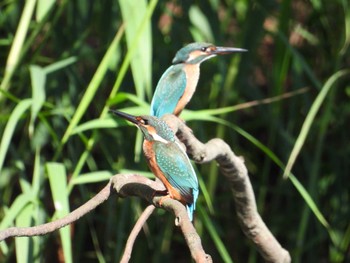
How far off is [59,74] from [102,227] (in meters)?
1.00

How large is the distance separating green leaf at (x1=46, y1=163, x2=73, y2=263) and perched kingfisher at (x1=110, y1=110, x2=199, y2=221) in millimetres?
366

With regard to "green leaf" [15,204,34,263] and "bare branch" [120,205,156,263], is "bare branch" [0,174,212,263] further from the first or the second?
"green leaf" [15,204,34,263]

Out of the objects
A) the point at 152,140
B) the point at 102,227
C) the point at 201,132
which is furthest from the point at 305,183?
the point at 152,140

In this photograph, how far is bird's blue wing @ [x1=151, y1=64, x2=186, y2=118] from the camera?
2.26 m

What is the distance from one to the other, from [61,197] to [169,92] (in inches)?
16.3

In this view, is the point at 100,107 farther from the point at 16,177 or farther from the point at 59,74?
the point at 16,177

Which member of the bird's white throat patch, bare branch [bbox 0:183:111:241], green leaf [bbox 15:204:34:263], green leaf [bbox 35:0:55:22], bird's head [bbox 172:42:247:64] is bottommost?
green leaf [bbox 15:204:34:263]

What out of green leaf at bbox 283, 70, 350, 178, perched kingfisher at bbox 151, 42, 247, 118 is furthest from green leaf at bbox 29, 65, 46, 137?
green leaf at bbox 283, 70, 350, 178

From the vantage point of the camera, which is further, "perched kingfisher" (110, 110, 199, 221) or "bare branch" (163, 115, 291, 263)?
"bare branch" (163, 115, 291, 263)

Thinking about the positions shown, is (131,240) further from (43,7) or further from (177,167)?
(43,7)

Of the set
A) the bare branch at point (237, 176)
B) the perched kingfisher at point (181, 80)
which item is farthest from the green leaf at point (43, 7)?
the bare branch at point (237, 176)

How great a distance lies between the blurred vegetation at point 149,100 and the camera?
2373 millimetres

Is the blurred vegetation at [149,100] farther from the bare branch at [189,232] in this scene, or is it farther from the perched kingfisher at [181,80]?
the bare branch at [189,232]

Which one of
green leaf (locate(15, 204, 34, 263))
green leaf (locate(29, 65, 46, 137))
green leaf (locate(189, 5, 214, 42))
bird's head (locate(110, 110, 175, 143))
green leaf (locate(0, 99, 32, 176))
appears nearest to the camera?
bird's head (locate(110, 110, 175, 143))
